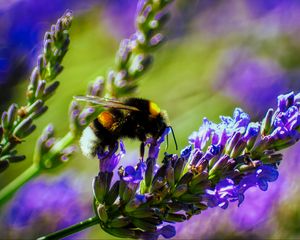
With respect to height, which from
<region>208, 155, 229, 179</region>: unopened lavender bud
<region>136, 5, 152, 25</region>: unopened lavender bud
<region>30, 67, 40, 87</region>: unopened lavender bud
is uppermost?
<region>136, 5, 152, 25</region>: unopened lavender bud

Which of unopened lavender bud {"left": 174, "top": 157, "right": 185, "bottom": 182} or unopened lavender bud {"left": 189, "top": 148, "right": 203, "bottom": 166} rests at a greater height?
unopened lavender bud {"left": 189, "top": 148, "right": 203, "bottom": 166}

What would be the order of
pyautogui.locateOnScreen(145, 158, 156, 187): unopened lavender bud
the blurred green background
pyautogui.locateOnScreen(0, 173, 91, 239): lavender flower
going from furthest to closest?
the blurred green background
pyautogui.locateOnScreen(0, 173, 91, 239): lavender flower
pyautogui.locateOnScreen(145, 158, 156, 187): unopened lavender bud

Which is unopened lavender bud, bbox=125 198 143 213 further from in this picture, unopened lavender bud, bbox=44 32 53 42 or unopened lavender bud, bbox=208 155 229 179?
unopened lavender bud, bbox=44 32 53 42

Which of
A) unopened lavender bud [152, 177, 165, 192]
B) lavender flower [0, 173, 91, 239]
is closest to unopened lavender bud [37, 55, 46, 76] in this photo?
unopened lavender bud [152, 177, 165, 192]

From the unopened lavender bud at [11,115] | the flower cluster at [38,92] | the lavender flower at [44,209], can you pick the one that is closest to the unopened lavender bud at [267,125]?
the flower cluster at [38,92]

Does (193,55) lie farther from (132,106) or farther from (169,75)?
(132,106)

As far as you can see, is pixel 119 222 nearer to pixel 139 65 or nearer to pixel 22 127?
pixel 22 127

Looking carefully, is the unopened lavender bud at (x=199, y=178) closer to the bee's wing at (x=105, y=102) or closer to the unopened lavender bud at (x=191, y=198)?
the unopened lavender bud at (x=191, y=198)
